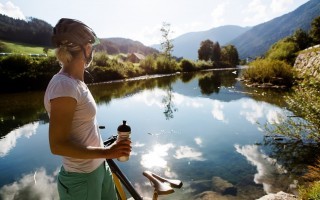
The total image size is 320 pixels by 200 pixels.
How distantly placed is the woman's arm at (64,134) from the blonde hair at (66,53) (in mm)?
398

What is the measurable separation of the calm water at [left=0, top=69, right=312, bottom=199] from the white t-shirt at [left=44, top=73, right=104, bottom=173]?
5.48m

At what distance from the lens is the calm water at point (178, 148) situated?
8398 mm

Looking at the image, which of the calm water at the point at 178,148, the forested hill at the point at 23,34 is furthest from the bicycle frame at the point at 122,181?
the forested hill at the point at 23,34

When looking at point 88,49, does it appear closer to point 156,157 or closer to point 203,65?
point 156,157

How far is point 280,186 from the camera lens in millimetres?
8078

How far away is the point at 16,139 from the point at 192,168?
8249 millimetres

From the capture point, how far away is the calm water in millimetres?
8398

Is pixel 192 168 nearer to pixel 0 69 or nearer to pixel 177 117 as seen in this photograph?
pixel 177 117

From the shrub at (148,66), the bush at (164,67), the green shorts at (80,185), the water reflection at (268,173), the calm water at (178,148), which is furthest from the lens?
the bush at (164,67)

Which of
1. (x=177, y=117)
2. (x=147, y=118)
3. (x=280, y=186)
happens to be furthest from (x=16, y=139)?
(x=280, y=186)

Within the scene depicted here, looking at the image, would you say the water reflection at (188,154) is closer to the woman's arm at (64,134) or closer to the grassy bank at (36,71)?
the woman's arm at (64,134)

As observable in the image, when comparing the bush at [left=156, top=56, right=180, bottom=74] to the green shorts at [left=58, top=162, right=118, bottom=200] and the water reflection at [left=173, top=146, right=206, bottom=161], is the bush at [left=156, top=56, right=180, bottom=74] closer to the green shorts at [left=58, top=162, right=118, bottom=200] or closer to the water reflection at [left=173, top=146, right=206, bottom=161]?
the water reflection at [left=173, top=146, right=206, bottom=161]

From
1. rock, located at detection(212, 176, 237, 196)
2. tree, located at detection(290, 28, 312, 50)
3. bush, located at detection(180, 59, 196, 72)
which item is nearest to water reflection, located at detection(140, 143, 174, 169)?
rock, located at detection(212, 176, 237, 196)

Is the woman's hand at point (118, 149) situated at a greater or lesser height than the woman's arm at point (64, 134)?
lesser
